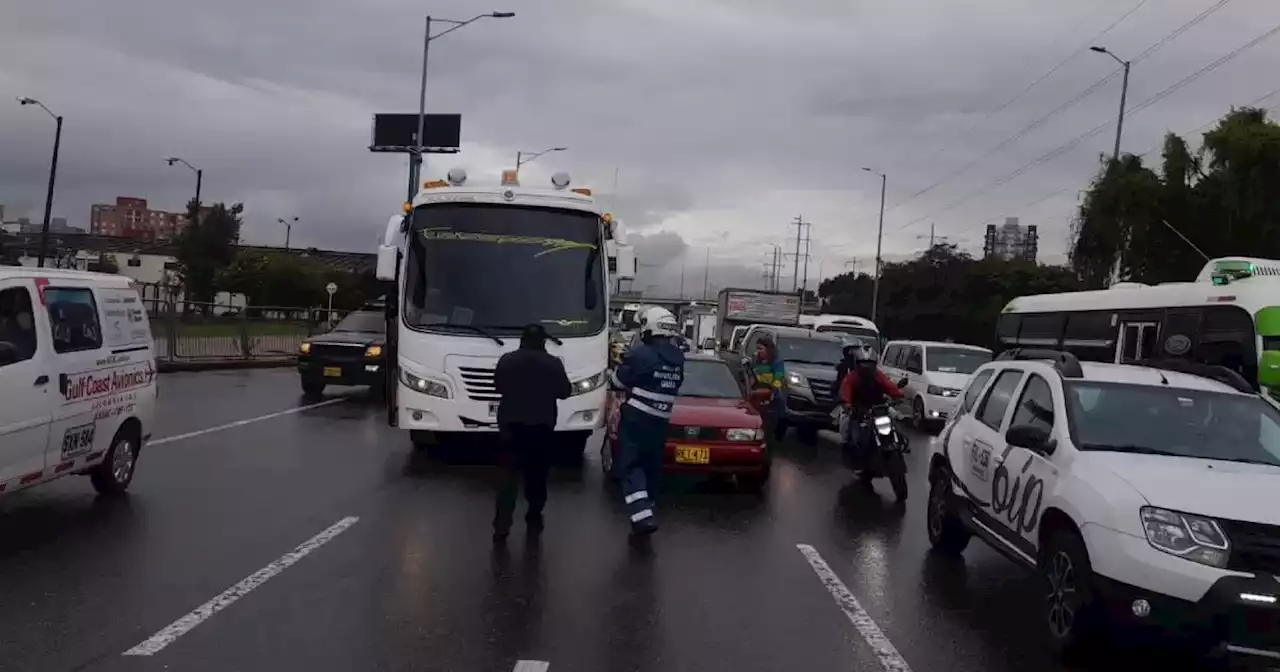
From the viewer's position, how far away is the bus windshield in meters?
12.6

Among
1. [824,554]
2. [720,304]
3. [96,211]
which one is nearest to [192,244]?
[720,304]

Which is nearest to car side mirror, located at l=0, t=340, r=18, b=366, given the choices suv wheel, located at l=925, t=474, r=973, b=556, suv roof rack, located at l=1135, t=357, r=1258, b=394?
suv wheel, located at l=925, t=474, r=973, b=556

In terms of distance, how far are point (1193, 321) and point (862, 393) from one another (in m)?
7.30

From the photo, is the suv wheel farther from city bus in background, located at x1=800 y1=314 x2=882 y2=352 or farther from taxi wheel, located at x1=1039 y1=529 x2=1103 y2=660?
city bus in background, located at x1=800 y1=314 x2=882 y2=352

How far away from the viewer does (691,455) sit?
11719 millimetres

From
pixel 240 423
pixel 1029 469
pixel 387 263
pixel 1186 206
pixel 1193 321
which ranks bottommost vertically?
pixel 240 423

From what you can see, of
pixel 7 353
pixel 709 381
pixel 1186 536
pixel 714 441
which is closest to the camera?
pixel 1186 536

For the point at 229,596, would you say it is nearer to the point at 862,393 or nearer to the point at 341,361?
the point at 862,393

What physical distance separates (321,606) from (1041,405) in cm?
493

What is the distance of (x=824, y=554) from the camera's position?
363 inches

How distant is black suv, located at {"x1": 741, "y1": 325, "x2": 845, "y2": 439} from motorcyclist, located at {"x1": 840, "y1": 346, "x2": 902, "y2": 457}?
3607mm

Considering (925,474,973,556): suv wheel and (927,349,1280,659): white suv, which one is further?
(925,474,973,556): suv wheel

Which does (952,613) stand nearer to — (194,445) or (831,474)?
(831,474)

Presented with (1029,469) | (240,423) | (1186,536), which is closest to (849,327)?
(240,423)
